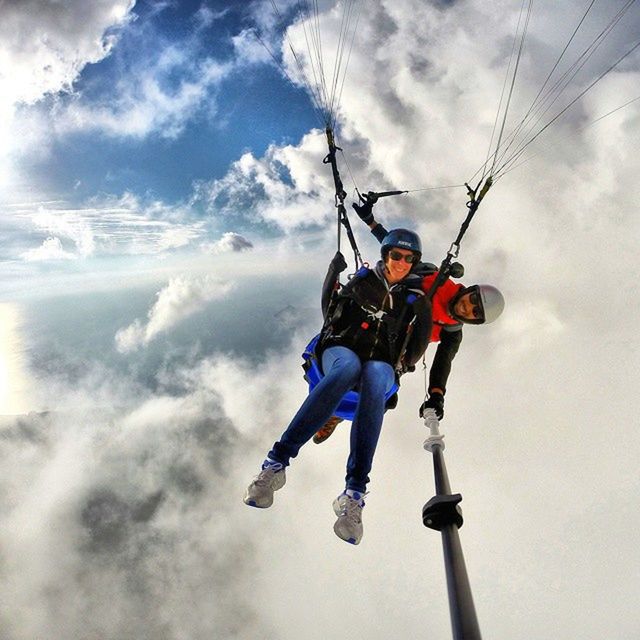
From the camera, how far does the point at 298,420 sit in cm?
405

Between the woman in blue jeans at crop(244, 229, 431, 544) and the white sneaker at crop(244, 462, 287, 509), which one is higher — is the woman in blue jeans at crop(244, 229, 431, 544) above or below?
above

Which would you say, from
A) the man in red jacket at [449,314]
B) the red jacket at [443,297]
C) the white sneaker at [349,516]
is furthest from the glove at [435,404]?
the white sneaker at [349,516]

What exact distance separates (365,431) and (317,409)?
0.50 meters

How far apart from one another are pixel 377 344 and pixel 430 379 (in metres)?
1.58

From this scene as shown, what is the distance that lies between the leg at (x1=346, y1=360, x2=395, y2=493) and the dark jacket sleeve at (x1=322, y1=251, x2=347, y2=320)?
48.9 inches

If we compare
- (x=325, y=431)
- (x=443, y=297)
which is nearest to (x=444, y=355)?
(x=443, y=297)

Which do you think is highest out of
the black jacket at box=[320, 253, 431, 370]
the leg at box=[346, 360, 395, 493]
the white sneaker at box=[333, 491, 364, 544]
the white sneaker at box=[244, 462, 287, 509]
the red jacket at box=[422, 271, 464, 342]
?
the red jacket at box=[422, 271, 464, 342]

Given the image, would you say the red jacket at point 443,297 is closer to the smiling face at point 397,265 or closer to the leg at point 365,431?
the smiling face at point 397,265

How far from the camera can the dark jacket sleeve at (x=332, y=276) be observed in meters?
5.00

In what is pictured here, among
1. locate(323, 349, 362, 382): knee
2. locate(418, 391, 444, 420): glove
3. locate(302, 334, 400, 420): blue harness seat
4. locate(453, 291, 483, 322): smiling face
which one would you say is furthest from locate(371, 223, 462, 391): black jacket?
locate(323, 349, 362, 382): knee

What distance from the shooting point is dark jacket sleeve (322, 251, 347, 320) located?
500 cm

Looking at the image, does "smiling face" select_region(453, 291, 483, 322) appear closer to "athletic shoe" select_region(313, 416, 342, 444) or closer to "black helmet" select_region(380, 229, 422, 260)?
"black helmet" select_region(380, 229, 422, 260)

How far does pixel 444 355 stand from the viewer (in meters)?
5.84

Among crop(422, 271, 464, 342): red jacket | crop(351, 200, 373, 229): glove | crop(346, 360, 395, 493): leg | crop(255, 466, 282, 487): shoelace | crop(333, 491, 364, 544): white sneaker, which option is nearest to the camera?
crop(333, 491, 364, 544): white sneaker
